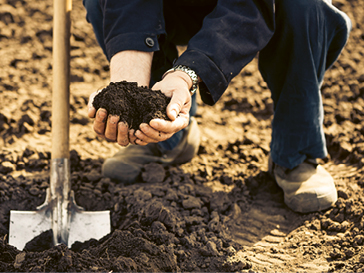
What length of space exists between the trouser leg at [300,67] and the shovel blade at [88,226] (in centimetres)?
99

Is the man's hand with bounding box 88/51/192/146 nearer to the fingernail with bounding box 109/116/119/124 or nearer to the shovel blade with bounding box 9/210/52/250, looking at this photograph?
the fingernail with bounding box 109/116/119/124

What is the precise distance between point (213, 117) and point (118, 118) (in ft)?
5.25

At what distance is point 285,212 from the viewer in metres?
1.86

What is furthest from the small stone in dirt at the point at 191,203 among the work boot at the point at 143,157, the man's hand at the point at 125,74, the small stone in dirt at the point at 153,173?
the man's hand at the point at 125,74

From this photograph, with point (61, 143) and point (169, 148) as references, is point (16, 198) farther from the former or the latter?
point (169, 148)

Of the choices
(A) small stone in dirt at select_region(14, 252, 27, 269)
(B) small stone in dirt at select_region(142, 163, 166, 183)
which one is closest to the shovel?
(A) small stone in dirt at select_region(14, 252, 27, 269)

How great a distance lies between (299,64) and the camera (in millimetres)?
1642

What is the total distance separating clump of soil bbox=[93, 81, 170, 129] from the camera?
1188 mm

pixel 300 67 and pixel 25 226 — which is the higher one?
pixel 300 67

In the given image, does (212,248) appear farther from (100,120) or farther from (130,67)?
(130,67)

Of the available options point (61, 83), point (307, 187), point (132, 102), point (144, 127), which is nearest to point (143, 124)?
point (144, 127)

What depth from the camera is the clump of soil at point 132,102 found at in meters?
1.19

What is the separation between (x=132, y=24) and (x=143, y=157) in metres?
0.90

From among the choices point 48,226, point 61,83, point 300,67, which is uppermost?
point 300,67
